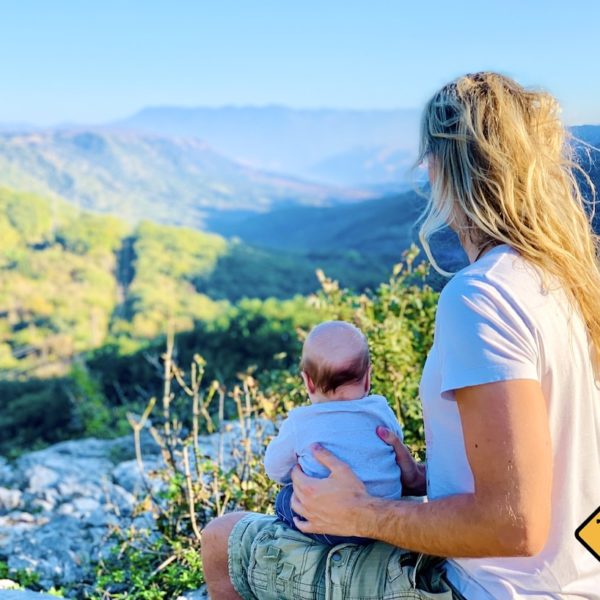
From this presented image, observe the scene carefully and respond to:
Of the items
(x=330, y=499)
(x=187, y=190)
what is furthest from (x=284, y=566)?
(x=187, y=190)

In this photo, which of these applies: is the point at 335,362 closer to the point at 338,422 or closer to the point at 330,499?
the point at 338,422

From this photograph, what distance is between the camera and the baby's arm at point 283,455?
1581 millimetres

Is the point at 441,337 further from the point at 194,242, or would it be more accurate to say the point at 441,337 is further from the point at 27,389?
the point at 194,242

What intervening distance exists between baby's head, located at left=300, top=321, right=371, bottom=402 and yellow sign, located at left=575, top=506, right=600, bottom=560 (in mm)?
515

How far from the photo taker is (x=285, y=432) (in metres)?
1.59

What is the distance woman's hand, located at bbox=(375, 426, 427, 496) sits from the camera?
155 centimetres

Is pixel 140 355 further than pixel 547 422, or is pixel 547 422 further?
pixel 140 355

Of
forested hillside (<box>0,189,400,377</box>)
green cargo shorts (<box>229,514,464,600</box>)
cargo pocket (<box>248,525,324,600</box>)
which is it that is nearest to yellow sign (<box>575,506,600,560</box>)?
green cargo shorts (<box>229,514,464,600</box>)

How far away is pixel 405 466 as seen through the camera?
5.13 ft

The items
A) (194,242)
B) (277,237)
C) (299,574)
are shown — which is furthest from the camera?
(277,237)

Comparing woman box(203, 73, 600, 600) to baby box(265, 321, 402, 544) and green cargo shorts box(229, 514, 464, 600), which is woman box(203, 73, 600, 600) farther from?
baby box(265, 321, 402, 544)

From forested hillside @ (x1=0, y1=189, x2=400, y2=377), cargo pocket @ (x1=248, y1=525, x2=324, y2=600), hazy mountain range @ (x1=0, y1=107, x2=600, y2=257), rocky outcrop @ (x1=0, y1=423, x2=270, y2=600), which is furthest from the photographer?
hazy mountain range @ (x1=0, y1=107, x2=600, y2=257)

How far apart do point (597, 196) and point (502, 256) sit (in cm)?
126

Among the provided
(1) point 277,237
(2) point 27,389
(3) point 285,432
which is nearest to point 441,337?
(3) point 285,432
